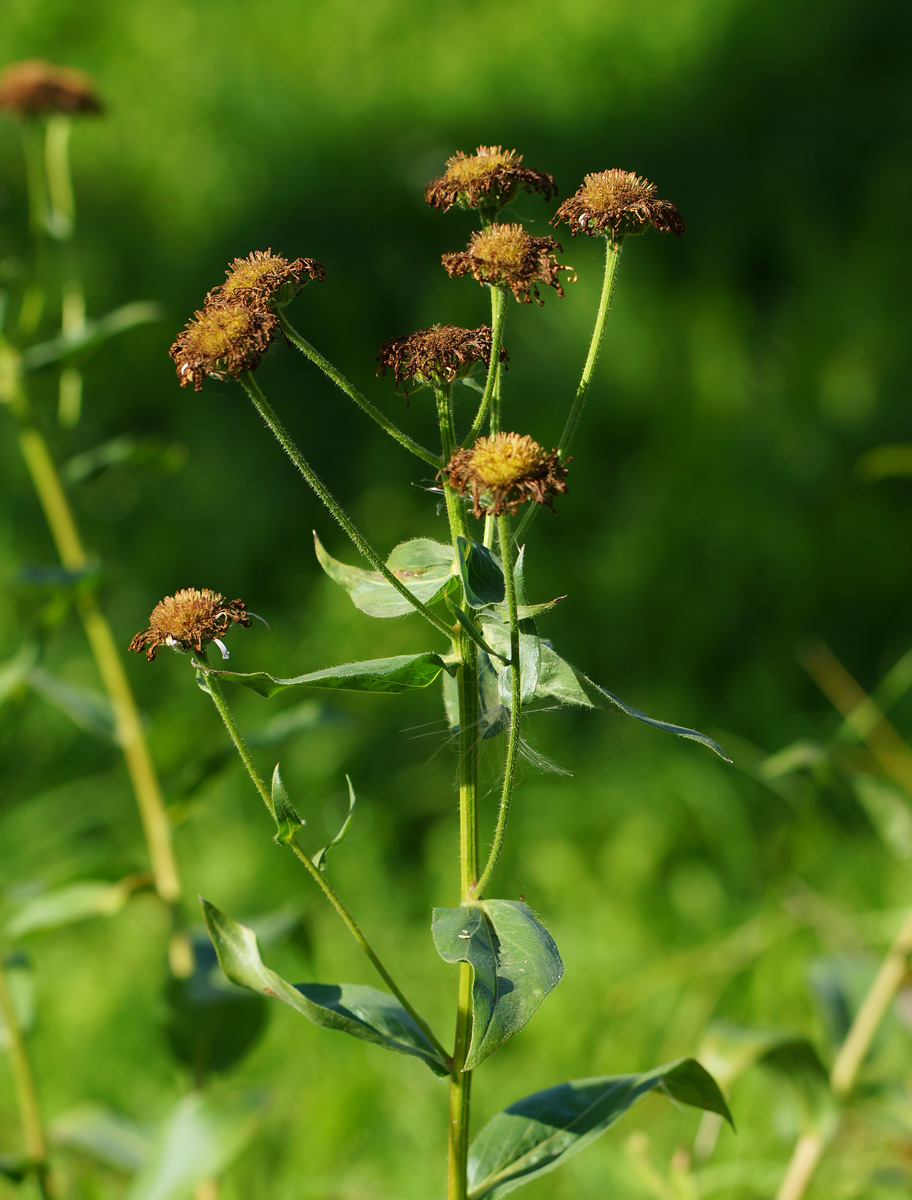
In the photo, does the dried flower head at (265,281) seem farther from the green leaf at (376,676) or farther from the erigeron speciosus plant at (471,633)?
the green leaf at (376,676)

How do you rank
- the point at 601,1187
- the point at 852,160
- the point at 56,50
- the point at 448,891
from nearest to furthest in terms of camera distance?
the point at 601,1187 < the point at 448,891 < the point at 852,160 < the point at 56,50

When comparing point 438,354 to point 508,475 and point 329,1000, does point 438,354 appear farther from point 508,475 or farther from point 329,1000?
point 329,1000

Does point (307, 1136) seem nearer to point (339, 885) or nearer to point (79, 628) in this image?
point (339, 885)

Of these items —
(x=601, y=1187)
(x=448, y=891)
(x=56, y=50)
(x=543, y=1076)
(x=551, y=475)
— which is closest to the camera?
(x=551, y=475)

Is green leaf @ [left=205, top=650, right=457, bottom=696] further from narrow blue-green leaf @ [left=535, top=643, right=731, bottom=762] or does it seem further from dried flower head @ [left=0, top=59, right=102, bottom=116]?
dried flower head @ [left=0, top=59, right=102, bottom=116]

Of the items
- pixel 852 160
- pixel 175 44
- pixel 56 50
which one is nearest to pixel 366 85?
pixel 175 44

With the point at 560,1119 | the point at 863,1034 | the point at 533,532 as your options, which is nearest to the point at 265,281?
the point at 560,1119

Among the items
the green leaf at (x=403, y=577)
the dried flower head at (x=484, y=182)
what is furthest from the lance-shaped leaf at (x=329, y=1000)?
the dried flower head at (x=484, y=182)

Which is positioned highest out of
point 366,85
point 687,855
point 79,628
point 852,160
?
point 366,85

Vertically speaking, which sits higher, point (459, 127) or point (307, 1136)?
point (459, 127)
